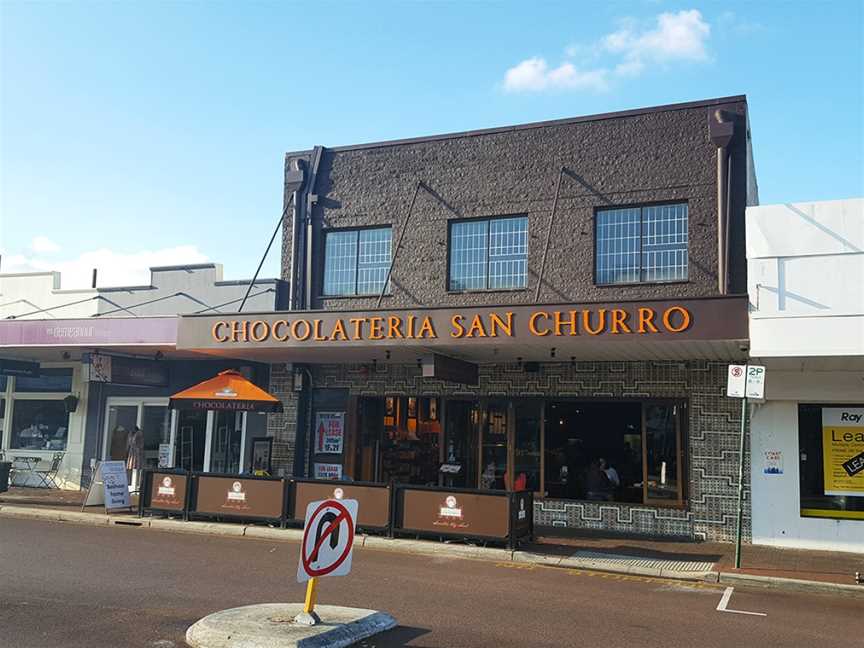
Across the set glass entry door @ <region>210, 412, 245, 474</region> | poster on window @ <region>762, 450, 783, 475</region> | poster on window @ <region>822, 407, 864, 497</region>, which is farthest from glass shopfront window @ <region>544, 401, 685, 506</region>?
glass entry door @ <region>210, 412, 245, 474</region>

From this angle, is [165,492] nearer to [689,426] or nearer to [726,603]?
[689,426]

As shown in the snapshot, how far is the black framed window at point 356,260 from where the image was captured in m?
19.1

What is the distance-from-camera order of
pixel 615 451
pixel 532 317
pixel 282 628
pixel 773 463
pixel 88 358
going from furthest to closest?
pixel 88 358 < pixel 615 451 < pixel 773 463 < pixel 532 317 < pixel 282 628

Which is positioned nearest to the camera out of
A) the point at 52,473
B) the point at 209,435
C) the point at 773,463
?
the point at 773,463

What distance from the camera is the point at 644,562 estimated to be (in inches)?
503

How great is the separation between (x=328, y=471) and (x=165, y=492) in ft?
12.9

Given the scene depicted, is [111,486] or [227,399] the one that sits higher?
[227,399]

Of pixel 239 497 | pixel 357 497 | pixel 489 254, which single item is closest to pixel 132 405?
pixel 239 497

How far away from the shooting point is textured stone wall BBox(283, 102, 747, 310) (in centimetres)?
1623

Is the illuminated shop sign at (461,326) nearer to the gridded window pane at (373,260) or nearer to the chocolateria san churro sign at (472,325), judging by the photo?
the chocolateria san churro sign at (472,325)

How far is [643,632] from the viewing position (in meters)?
8.52

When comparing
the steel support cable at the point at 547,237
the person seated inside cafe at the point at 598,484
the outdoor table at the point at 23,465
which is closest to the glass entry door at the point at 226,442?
the outdoor table at the point at 23,465

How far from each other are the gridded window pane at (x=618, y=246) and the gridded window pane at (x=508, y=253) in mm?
1585

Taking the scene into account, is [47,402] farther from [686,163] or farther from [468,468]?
[686,163]
